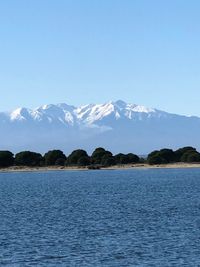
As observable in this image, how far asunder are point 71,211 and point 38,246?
28.8 m

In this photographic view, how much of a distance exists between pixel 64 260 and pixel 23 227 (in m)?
19.0

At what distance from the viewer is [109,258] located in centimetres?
4716

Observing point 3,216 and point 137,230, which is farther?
point 3,216

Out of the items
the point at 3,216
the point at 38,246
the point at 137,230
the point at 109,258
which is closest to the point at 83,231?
the point at 137,230

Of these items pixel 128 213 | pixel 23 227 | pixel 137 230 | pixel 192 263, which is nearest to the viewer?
pixel 192 263

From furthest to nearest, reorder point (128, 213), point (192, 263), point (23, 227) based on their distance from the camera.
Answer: point (128, 213) → point (23, 227) → point (192, 263)

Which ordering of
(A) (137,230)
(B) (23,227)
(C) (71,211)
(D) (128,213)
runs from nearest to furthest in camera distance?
1. (A) (137,230)
2. (B) (23,227)
3. (D) (128,213)
4. (C) (71,211)

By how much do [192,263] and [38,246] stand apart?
41.9ft

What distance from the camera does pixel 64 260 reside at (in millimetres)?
46625

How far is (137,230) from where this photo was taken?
60469 mm

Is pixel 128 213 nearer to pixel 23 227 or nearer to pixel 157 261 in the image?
pixel 23 227

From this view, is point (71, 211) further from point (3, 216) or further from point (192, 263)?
point (192, 263)

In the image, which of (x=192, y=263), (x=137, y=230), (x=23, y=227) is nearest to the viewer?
(x=192, y=263)

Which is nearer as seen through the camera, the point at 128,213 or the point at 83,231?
the point at 83,231
